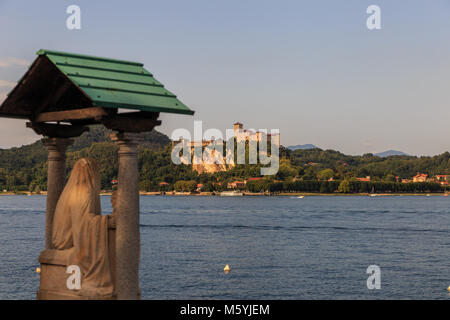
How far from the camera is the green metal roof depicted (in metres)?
11.0

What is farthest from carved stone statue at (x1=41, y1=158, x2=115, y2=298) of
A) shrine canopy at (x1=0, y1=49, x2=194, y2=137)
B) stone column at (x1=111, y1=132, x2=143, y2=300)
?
shrine canopy at (x1=0, y1=49, x2=194, y2=137)

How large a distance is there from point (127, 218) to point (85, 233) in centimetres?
120

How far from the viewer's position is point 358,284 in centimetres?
4128

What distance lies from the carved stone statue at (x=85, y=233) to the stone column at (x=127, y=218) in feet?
1.68

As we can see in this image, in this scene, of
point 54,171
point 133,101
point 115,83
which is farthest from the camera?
point 54,171

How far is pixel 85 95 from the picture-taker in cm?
1166

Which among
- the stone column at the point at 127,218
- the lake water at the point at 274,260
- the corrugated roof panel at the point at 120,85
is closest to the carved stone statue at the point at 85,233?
the stone column at the point at 127,218

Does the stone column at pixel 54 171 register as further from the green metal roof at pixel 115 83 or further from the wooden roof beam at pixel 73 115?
the green metal roof at pixel 115 83

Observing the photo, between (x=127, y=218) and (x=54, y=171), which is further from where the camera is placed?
(x=54, y=171)

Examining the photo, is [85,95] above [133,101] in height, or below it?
above

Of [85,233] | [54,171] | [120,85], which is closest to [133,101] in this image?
[120,85]

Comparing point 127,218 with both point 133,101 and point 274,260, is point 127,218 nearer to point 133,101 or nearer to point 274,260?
point 133,101

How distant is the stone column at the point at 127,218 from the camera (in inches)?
441

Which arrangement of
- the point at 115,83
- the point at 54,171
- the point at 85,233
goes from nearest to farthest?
the point at 115,83 < the point at 85,233 < the point at 54,171
